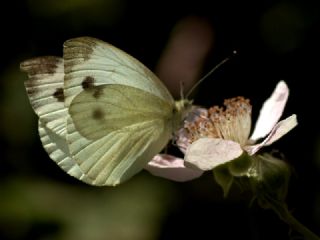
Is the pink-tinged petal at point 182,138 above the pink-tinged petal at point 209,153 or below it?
below

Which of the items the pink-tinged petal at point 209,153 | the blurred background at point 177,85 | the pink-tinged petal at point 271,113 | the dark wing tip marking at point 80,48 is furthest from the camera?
the blurred background at point 177,85

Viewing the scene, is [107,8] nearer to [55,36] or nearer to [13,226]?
[55,36]

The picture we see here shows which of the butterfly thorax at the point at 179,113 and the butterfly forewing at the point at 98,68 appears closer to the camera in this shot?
the butterfly forewing at the point at 98,68

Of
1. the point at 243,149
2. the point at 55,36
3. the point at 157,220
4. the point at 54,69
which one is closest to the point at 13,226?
the point at 157,220

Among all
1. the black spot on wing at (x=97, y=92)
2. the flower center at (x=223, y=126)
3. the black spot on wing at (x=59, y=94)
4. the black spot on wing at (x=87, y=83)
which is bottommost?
the flower center at (x=223, y=126)

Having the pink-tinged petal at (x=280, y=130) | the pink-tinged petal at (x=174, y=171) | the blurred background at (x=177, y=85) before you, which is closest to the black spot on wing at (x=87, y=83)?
the pink-tinged petal at (x=174, y=171)

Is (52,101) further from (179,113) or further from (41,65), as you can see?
(179,113)

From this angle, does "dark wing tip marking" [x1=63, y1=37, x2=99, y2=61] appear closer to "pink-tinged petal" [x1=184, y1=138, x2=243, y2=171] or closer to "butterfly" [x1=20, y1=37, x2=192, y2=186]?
"butterfly" [x1=20, y1=37, x2=192, y2=186]

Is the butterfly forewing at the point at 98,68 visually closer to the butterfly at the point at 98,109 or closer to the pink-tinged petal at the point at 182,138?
the butterfly at the point at 98,109
